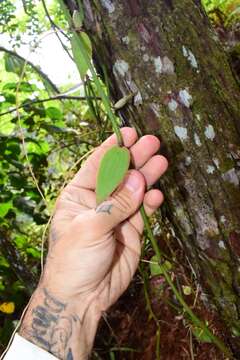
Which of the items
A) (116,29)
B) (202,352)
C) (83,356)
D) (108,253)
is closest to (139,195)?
(108,253)

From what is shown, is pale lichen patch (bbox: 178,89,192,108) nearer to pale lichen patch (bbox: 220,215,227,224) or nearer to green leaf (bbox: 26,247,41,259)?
pale lichen patch (bbox: 220,215,227,224)

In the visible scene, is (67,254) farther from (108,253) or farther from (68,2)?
(68,2)

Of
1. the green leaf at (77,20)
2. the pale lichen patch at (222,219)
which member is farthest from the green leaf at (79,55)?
the pale lichen patch at (222,219)

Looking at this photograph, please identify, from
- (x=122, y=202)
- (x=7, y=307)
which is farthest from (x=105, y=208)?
(x=7, y=307)

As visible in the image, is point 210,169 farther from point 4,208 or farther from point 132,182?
point 4,208

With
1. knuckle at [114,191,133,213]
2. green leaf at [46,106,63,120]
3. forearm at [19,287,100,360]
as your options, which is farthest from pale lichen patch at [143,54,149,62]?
green leaf at [46,106,63,120]

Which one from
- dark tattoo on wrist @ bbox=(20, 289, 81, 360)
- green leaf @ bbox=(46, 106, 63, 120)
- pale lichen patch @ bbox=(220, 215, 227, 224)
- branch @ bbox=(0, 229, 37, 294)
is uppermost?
green leaf @ bbox=(46, 106, 63, 120)
